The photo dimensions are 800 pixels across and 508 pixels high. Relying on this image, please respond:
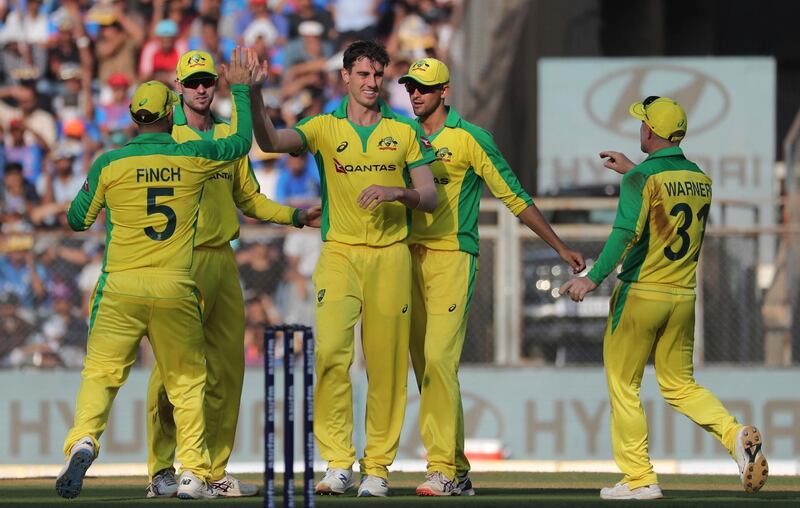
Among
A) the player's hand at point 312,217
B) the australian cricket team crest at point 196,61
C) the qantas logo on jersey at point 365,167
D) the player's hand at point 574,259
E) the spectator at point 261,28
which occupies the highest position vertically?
the spectator at point 261,28

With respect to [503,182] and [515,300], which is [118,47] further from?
[503,182]

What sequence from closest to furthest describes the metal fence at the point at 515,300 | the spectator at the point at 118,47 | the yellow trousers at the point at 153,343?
the yellow trousers at the point at 153,343
the metal fence at the point at 515,300
the spectator at the point at 118,47

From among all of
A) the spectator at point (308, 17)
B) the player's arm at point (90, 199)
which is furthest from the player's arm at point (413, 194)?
the spectator at point (308, 17)

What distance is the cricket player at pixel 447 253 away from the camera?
987 centimetres

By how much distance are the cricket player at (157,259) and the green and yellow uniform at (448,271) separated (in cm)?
134

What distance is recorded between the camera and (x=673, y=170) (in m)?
9.59

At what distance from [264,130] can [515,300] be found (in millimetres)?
6538

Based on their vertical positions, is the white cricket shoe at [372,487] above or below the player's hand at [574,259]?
below

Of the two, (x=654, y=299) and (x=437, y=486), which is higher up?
(x=654, y=299)

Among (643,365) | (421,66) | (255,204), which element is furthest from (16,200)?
(643,365)

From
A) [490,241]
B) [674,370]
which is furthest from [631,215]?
[490,241]

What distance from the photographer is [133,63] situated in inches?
754

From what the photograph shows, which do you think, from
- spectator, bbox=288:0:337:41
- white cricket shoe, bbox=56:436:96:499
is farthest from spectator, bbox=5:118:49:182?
white cricket shoe, bbox=56:436:96:499

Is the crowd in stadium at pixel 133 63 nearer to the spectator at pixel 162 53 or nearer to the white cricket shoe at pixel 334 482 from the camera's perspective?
the spectator at pixel 162 53
